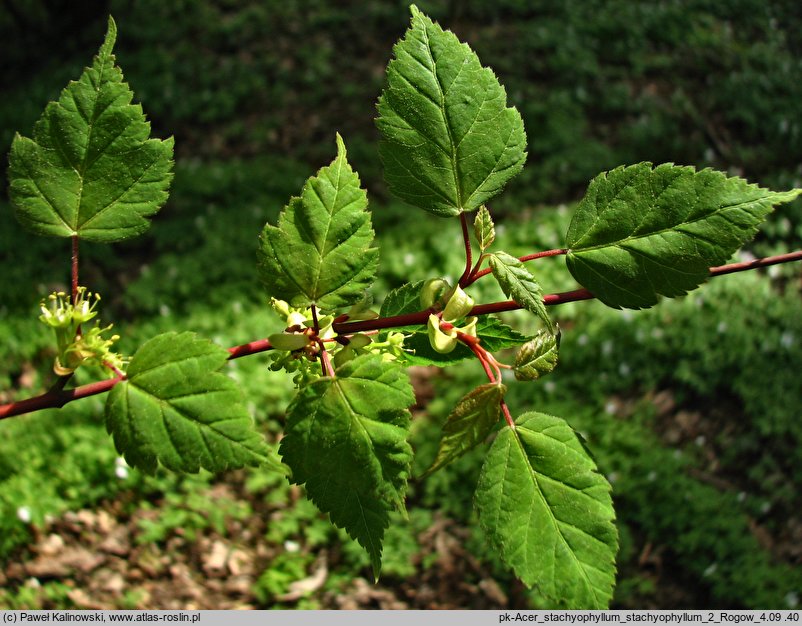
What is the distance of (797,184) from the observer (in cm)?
421

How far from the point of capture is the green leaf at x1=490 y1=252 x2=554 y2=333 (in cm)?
56

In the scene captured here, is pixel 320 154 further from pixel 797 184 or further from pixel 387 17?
pixel 797 184

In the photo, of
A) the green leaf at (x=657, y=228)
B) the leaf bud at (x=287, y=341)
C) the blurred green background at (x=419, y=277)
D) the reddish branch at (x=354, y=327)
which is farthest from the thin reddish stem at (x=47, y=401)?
the blurred green background at (x=419, y=277)

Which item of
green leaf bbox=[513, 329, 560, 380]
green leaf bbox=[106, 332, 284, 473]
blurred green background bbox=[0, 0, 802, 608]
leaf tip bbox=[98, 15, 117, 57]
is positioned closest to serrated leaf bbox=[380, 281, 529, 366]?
green leaf bbox=[513, 329, 560, 380]

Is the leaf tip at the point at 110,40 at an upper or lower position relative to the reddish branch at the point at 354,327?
upper

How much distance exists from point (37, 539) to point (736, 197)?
3057 millimetres

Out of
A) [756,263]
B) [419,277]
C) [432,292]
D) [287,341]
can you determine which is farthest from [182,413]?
[419,277]

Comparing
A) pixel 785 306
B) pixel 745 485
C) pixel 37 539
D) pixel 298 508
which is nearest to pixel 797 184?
pixel 785 306

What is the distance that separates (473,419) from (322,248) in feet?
0.67

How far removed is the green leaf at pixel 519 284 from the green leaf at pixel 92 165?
32cm

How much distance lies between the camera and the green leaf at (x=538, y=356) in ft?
2.09

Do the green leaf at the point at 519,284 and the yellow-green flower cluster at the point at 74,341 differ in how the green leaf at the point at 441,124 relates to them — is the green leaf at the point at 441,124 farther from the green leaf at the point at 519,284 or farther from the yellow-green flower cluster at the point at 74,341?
the yellow-green flower cluster at the point at 74,341

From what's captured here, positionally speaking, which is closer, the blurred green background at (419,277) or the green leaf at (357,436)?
the green leaf at (357,436)

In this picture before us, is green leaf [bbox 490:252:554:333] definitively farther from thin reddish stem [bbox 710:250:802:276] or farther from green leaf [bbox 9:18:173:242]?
green leaf [bbox 9:18:173:242]
